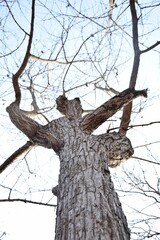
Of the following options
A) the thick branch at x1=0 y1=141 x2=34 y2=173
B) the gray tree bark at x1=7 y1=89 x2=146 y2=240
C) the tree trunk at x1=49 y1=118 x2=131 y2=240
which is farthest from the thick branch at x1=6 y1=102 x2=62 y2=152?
the thick branch at x1=0 y1=141 x2=34 y2=173

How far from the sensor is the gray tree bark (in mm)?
1504

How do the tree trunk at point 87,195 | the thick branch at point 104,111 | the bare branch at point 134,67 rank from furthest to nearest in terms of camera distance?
1. the bare branch at point 134,67
2. the thick branch at point 104,111
3. the tree trunk at point 87,195

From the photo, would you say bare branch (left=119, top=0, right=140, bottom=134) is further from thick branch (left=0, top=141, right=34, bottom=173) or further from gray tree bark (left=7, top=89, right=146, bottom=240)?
thick branch (left=0, top=141, right=34, bottom=173)

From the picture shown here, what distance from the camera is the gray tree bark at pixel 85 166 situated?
1.50m

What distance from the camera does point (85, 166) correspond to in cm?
201

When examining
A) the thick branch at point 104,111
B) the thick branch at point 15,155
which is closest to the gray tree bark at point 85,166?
the thick branch at point 104,111

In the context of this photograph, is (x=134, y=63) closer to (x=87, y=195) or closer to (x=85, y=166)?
(x=85, y=166)

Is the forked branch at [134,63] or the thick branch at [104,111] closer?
the thick branch at [104,111]

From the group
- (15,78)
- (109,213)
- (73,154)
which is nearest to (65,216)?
(109,213)

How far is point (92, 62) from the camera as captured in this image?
4043 millimetres

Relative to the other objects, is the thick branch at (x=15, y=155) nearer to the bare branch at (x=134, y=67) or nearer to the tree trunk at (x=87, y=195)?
the tree trunk at (x=87, y=195)

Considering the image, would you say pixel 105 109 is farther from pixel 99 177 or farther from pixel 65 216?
pixel 65 216

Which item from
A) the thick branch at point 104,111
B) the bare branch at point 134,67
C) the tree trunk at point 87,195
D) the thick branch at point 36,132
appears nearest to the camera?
the tree trunk at point 87,195

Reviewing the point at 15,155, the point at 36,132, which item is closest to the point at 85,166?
the point at 36,132
